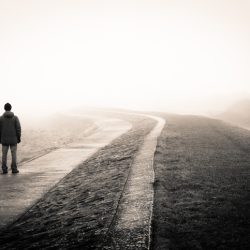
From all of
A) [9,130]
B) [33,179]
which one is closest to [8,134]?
[9,130]

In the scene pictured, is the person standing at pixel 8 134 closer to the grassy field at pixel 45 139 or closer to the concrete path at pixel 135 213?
the concrete path at pixel 135 213

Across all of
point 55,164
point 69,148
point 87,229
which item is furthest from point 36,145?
point 87,229

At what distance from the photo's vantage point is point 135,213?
672cm

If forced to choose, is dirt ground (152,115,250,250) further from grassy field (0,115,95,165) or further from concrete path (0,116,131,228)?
grassy field (0,115,95,165)

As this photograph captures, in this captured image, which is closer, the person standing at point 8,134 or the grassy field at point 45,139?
the person standing at point 8,134

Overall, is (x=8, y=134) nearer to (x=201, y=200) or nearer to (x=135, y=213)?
(x=135, y=213)

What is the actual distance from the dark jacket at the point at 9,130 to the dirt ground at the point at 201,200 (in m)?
4.98

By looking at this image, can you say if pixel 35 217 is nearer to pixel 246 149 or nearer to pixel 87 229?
pixel 87 229

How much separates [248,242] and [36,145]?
81.9 feet

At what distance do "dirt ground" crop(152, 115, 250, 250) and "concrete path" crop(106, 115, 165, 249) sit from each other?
158 mm

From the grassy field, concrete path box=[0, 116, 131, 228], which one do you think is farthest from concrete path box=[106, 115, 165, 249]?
the grassy field

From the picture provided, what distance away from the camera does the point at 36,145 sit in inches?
1126

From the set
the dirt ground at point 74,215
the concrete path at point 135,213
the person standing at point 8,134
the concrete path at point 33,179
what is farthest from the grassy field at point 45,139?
the concrete path at point 135,213

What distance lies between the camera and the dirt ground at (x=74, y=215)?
6.16 meters
